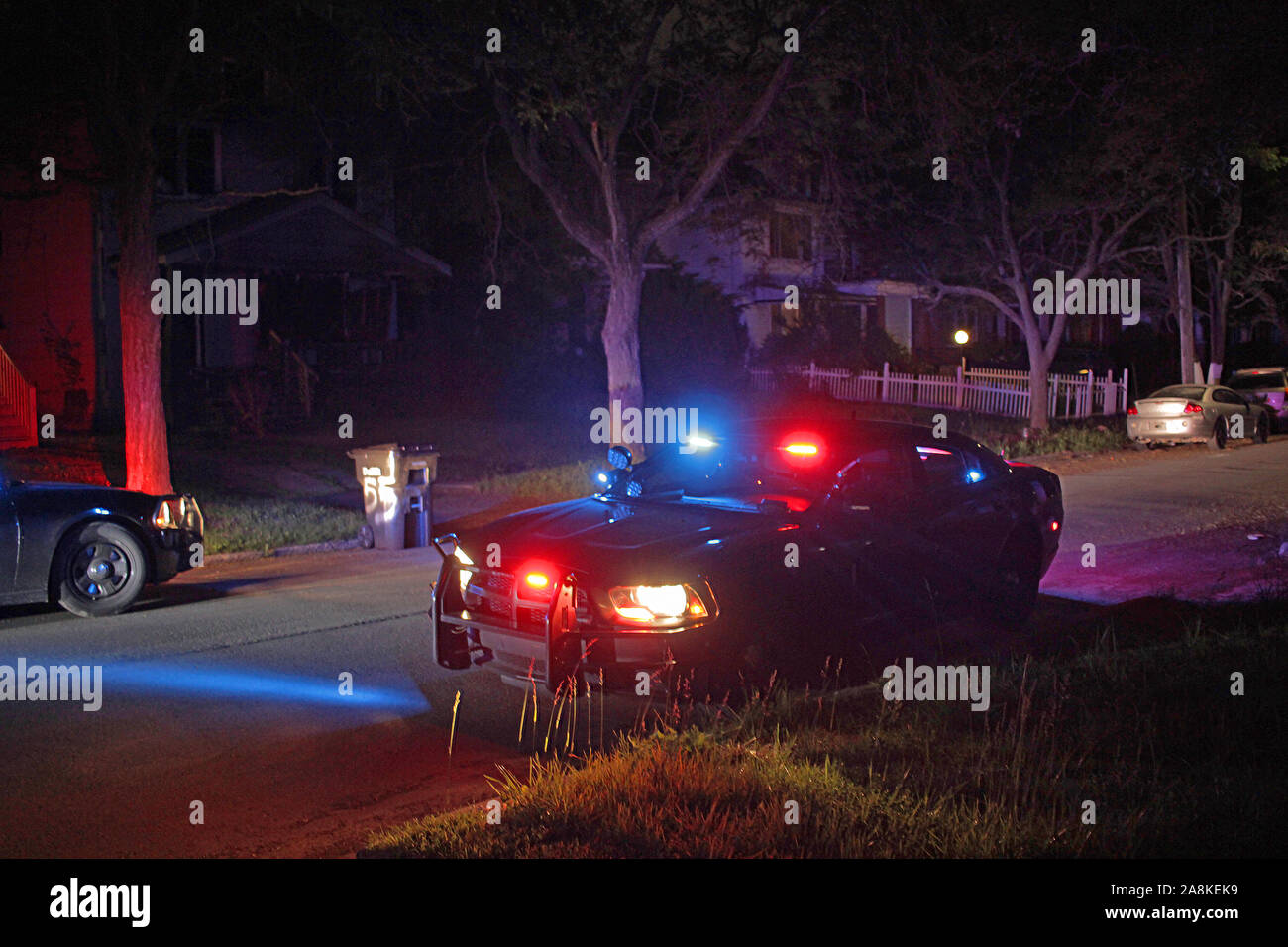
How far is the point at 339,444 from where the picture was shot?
21500 mm

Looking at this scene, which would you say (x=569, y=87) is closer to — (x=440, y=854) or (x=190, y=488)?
(x=190, y=488)

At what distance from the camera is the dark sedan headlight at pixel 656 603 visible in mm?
6172

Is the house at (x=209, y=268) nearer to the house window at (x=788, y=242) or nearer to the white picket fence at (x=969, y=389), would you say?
the white picket fence at (x=969, y=389)

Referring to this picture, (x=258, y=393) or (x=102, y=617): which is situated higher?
(x=258, y=393)

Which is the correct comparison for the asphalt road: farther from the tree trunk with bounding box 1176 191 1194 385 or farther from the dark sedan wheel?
the tree trunk with bounding box 1176 191 1194 385

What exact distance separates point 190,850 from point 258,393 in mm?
19199

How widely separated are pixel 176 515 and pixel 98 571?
2.66 ft

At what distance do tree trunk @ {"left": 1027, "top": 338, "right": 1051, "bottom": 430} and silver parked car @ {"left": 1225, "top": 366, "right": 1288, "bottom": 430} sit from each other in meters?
4.60

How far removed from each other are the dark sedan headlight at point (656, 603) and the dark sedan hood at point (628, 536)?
9 cm

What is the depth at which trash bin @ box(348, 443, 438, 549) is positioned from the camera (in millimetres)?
13648

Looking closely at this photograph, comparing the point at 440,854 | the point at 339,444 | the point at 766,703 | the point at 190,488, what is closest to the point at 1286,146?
the point at 339,444

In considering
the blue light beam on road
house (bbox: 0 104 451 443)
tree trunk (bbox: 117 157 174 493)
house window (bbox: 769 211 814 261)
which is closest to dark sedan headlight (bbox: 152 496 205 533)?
the blue light beam on road

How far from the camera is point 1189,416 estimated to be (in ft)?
79.8
